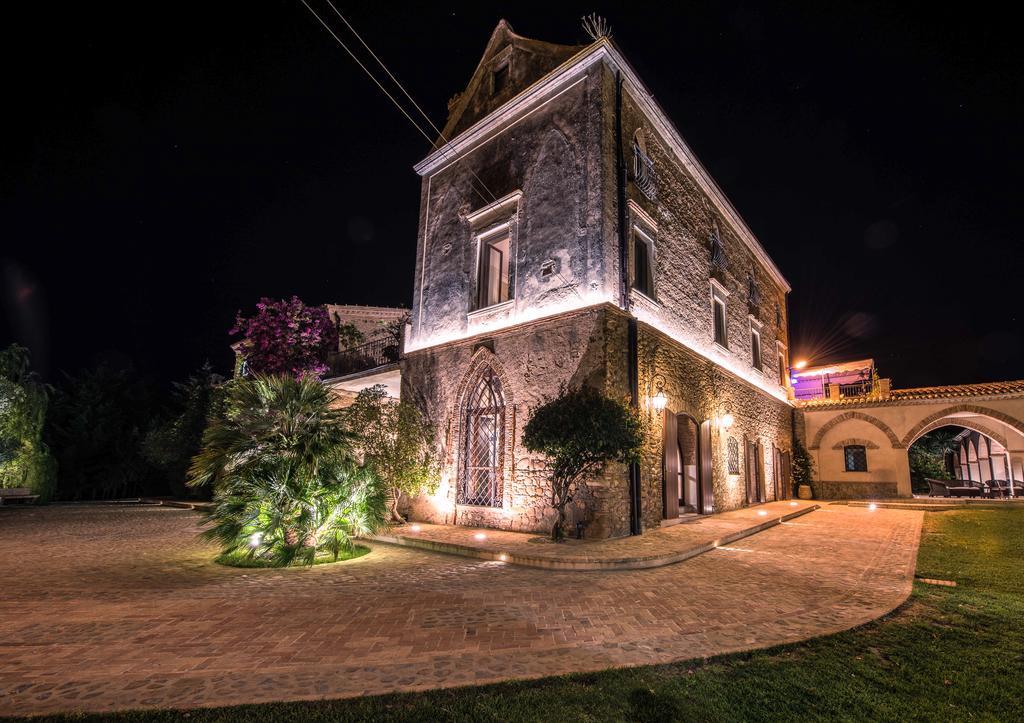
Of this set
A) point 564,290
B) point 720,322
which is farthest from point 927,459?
point 564,290

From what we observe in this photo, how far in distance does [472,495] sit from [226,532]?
4.75 metres

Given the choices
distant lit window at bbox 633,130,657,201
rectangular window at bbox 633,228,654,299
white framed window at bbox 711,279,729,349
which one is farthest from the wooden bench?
white framed window at bbox 711,279,729,349

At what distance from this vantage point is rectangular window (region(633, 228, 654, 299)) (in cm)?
1015

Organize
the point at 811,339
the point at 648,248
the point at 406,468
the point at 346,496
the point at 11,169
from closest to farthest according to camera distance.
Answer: the point at 346,496 < the point at 406,468 < the point at 648,248 < the point at 11,169 < the point at 811,339

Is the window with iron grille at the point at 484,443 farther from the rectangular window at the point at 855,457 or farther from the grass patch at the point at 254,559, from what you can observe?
the rectangular window at the point at 855,457

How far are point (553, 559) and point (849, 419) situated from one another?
1927 centimetres

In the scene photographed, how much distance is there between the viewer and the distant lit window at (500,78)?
38.9 ft

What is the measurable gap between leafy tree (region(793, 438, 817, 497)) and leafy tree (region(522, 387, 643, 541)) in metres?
15.7

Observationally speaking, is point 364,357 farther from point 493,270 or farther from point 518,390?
point 518,390

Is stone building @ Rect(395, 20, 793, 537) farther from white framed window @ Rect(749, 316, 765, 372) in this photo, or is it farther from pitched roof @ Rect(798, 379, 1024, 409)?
pitched roof @ Rect(798, 379, 1024, 409)

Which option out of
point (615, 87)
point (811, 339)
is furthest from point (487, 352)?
point (811, 339)

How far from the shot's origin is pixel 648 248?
35.4 feet

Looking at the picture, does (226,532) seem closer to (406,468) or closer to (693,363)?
(406,468)

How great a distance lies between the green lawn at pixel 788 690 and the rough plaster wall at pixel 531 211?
650cm
